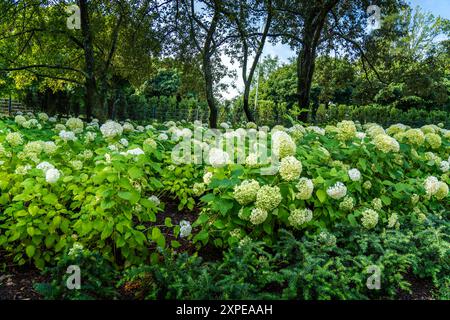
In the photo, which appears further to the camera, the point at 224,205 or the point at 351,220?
the point at 351,220

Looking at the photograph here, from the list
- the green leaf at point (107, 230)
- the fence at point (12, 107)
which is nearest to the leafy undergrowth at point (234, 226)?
the green leaf at point (107, 230)

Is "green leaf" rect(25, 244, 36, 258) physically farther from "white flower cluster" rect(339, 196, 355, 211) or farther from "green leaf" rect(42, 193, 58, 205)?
"white flower cluster" rect(339, 196, 355, 211)

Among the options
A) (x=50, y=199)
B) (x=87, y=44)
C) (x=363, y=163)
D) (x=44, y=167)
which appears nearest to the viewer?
(x=50, y=199)

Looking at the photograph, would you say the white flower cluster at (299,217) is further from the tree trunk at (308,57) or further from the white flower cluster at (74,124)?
the tree trunk at (308,57)

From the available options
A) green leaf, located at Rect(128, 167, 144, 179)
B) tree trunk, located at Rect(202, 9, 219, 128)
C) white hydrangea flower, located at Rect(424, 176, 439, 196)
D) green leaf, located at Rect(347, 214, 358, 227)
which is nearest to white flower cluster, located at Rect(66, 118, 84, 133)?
green leaf, located at Rect(128, 167, 144, 179)

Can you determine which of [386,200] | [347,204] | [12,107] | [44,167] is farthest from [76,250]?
[12,107]

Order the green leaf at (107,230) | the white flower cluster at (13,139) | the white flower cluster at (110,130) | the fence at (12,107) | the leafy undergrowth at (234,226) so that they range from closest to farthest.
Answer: the leafy undergrowth at (234,226) < the green leaf at (107,230) < the white flower cluster at (13,139) < the white flower cluster at (110,130) < the fence at (12,107)

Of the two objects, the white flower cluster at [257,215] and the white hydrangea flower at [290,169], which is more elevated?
the white hydrangea flower at [290,169]

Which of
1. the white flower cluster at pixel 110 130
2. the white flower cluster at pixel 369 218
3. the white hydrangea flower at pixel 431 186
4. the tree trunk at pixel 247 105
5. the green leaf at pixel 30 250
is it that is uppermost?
the tree trunk at pixel 247 105

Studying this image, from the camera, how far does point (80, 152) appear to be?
3.51m

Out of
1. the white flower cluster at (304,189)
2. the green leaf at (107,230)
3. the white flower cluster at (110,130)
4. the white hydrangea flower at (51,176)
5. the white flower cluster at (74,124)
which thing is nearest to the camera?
the green leaf at (107,230)

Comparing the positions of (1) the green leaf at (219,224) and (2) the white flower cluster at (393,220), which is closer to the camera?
(1) the green leaf at (219,224)

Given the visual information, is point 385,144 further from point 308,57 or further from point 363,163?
point 308,57
